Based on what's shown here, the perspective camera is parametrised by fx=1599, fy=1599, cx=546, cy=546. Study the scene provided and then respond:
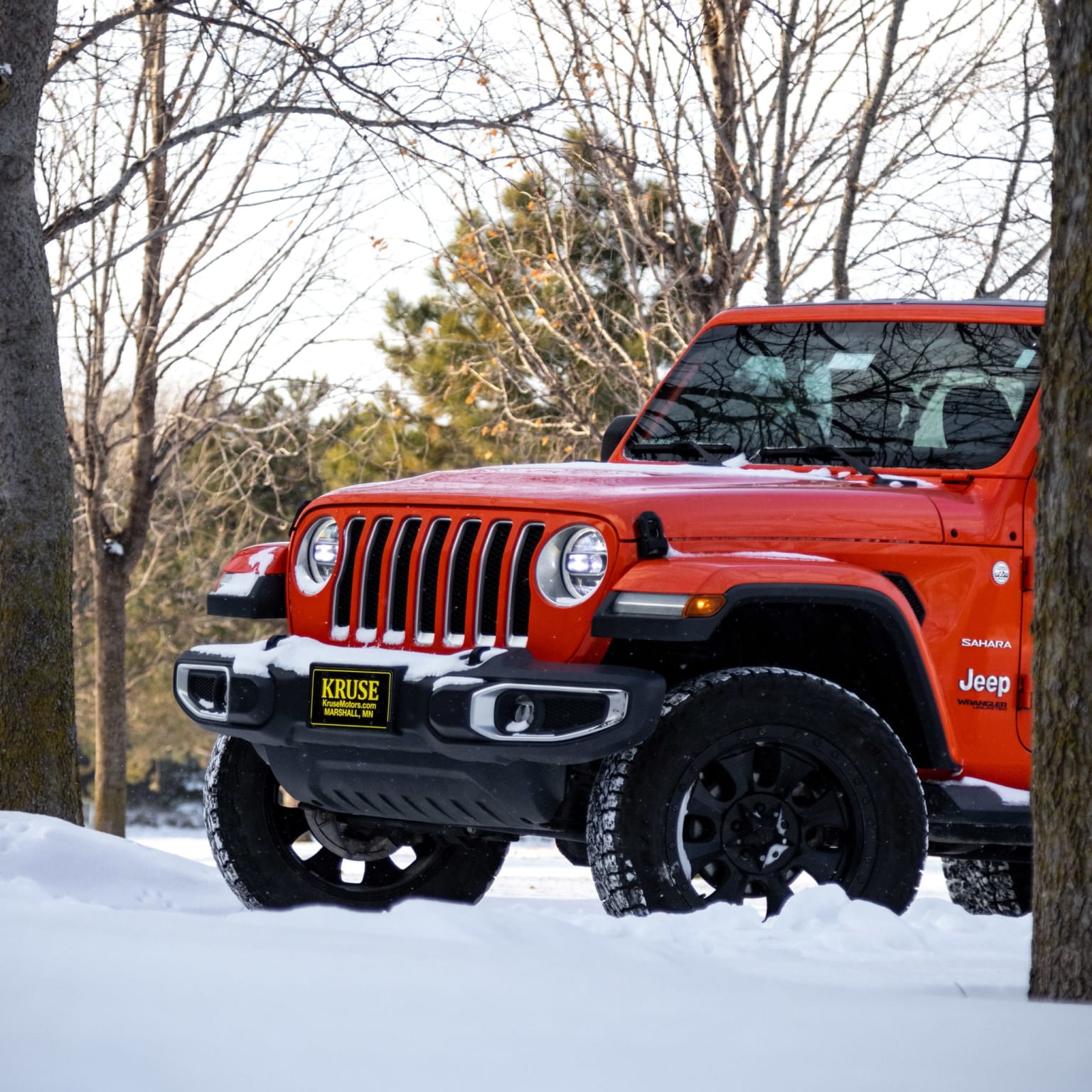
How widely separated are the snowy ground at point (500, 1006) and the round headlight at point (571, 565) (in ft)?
3.04

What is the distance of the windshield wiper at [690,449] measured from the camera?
19.1 feet

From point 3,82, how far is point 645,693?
395cm

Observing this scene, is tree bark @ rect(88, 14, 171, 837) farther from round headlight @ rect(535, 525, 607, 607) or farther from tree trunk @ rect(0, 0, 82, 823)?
round headlight @ rect(535, 525, 607, 607)

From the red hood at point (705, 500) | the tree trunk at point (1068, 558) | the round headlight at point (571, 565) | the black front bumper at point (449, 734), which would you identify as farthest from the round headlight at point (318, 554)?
→ the tree trunk at point (1068, 558)

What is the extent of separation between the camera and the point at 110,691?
13.1m

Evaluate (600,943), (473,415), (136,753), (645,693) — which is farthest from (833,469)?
(136,753)

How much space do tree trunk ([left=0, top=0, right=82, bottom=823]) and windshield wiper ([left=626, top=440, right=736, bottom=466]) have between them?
2407 millimetres

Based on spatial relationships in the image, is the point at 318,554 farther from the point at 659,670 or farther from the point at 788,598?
the point at 788,598

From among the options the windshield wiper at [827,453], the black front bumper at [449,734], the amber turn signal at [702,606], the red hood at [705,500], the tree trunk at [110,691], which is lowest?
the tree trunk at [110,691]

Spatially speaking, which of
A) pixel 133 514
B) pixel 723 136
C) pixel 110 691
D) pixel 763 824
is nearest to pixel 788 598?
pixel 763 824

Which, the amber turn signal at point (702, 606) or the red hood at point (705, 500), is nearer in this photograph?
the amber turn signal at point (702, 606)

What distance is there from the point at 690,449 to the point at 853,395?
63cm

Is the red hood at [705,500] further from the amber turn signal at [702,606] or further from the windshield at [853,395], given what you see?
the windshield at [853,395]

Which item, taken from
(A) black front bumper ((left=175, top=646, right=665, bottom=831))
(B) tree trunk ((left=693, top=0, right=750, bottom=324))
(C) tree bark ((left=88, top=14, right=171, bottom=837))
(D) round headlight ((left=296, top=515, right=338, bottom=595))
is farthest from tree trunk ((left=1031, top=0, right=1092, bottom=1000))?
(C) tree bark ((left=88, top=14, right=171, bottom=837))
